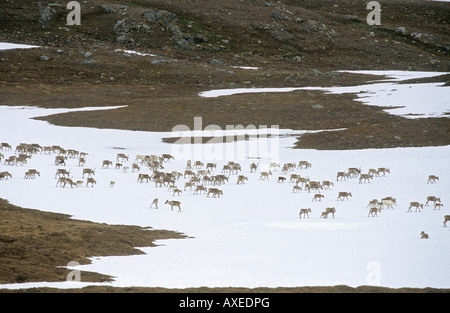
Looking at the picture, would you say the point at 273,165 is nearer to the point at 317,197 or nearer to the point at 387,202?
the point at 317,197

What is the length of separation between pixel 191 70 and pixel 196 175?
43.6 meters

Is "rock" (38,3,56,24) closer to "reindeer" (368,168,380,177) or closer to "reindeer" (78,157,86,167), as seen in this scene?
"reindeer" (78,157,86,167)

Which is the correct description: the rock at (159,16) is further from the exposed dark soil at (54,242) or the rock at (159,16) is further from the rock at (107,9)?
the exposed dark soil at (54,242)

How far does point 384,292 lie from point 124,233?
8892 mm

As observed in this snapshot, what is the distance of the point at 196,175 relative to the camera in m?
29.7

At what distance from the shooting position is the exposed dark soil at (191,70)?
18594mm

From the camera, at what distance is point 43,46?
7856 cm

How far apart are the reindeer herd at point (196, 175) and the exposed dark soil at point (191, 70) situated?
17.2 feet

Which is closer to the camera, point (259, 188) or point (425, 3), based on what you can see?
point (259, 188)

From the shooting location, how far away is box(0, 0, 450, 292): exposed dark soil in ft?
61.0

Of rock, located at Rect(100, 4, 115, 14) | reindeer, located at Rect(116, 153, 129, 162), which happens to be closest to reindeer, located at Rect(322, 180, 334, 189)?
reindeer, located at Rect(116, 153, 129, 162)

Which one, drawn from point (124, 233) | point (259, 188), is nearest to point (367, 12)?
point (259, 188)

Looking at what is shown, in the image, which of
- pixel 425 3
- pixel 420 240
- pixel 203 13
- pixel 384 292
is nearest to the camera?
pixel 384 292
